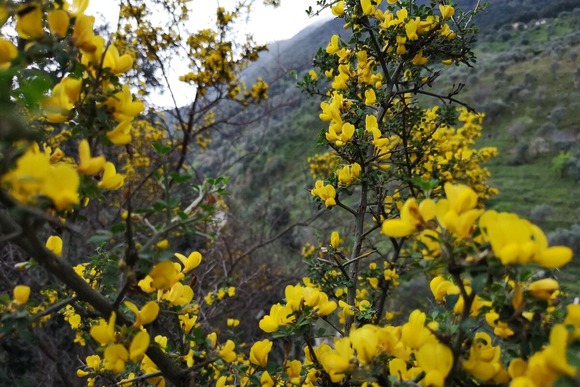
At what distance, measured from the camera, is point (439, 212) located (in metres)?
0.71

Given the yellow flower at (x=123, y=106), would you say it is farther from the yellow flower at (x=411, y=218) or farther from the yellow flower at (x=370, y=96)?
the yellow flower at (x=370, y=96)

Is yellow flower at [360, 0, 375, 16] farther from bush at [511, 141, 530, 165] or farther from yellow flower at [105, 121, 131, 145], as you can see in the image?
bush at [511, 141, 530, 165]

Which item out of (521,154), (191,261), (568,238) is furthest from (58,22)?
(521,154)

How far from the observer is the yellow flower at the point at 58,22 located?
2.36 feet

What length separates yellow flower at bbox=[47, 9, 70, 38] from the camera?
2.36 feet

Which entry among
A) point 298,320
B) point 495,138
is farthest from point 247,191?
point 298,320

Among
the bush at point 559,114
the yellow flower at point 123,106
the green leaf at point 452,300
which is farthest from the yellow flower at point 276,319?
the bush at point 559,114

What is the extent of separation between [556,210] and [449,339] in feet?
39.6

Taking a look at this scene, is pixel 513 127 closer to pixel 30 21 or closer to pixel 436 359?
pixel 436 359

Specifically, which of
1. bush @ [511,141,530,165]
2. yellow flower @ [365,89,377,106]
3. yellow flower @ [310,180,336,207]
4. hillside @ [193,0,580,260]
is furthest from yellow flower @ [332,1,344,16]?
bush @ [511,141,530,165]

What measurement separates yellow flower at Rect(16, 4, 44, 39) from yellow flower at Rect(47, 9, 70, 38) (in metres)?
0.02

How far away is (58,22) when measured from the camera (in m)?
0.73

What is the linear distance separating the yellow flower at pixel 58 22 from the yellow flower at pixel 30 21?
0.07 ft

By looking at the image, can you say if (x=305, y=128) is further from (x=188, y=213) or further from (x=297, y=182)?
(x=188, y=213)
